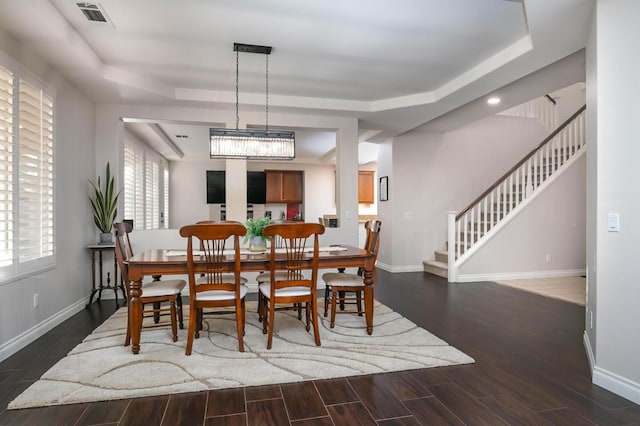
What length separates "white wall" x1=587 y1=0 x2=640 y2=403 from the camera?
2.19 metres

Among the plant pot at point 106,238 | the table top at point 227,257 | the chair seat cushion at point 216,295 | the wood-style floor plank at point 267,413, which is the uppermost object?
the plant pot at point 106,238

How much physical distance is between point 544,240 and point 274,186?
20.4 ft

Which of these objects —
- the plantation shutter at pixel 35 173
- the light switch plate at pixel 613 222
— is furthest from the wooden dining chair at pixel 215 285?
A: the light switch plate at pixel 613 222

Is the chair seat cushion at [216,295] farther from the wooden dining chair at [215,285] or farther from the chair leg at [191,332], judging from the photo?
the chair leg at [191,332]

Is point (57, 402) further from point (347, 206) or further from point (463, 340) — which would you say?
point (347, 206)

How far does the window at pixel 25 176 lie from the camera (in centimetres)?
279

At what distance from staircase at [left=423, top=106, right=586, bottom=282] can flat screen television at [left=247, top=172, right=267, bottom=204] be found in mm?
4629

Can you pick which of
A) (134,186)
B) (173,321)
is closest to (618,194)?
(173,321)

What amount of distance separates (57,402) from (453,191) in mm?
6765

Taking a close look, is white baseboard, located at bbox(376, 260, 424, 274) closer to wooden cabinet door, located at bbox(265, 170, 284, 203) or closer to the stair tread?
the stair tread

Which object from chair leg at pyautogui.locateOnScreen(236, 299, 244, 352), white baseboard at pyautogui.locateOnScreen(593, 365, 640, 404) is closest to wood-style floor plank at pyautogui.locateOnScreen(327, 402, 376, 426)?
chair leg at pyautogui.locateOnScreen(236, 299, 244, 352)

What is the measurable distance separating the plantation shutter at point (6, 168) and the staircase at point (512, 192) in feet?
18.1

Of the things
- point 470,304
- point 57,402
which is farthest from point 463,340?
point 57,402

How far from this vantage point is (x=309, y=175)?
32.3 feet
